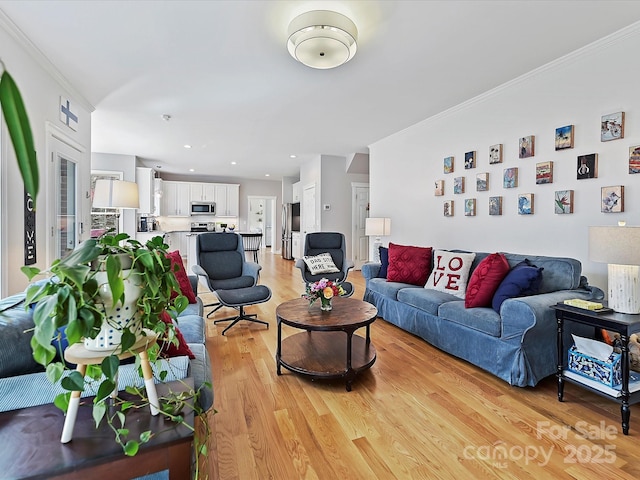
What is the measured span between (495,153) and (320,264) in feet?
7.99

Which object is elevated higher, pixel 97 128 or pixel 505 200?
pixel 97 128

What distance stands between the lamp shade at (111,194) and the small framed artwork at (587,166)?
4639mm

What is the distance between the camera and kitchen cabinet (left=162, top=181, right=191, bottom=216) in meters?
9.70

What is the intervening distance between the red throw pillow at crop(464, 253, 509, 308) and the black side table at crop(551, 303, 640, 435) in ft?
1.97

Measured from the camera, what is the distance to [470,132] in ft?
13.0

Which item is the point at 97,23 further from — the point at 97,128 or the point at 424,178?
the point at 424,178

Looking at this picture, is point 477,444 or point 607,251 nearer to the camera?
point 477,444

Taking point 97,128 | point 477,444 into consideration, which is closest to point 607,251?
point 477,444

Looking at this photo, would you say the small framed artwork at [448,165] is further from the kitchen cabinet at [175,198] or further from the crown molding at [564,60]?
the kitchen cabinet at [175,198]

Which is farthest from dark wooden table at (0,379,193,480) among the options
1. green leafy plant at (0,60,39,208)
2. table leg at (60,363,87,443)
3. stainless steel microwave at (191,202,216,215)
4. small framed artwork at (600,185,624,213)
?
stainless steel microwave at (191,202,216,215)

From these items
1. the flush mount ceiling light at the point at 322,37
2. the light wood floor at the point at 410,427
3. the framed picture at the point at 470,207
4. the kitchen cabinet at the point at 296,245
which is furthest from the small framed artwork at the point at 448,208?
the kitchen cabinet at the point at 296,245

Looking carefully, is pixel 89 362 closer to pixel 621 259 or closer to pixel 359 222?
pixel 621 259

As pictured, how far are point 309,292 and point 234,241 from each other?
1629 mm

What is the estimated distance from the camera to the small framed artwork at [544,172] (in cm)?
307
